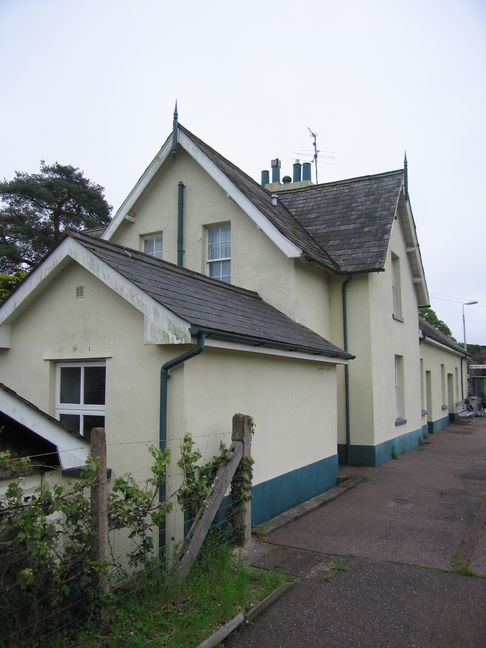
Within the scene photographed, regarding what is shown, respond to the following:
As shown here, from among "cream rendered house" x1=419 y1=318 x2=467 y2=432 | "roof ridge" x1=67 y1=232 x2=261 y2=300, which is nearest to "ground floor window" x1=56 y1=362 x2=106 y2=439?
"roof ridge" x1=67 y1=232 x2=261 y2=300

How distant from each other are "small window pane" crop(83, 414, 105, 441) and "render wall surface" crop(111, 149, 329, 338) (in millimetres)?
5011

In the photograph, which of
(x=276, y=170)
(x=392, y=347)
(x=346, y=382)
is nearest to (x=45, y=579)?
(x=346, y=382)

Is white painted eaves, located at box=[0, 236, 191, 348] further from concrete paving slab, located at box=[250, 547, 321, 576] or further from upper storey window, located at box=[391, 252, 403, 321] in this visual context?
upper storey window, located at box=[391, 252, 403, 321]

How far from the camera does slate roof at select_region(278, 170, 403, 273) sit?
1285cm

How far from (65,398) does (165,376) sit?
2189mm

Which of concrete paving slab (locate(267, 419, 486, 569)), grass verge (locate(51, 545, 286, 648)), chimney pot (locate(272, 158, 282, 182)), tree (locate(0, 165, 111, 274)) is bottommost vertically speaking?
concrete paving slab (locate(267, 419, 486, 569))

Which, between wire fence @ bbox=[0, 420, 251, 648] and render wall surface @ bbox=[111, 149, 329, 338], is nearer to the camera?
wire fence @ bbox=[0, 420, 251, 648]

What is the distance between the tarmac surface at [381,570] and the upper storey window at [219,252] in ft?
18.2

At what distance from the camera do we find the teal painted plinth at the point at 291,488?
24.9 feet

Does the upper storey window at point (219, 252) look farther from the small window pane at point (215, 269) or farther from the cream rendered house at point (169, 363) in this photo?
the cream rendered house at point (169, 363)

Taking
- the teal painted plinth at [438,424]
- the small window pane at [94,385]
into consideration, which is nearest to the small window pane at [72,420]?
the small window pane at [94,385]

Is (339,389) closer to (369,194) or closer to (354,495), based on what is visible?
(354,495)

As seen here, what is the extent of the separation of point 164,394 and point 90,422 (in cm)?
161

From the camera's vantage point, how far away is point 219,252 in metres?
12.2
